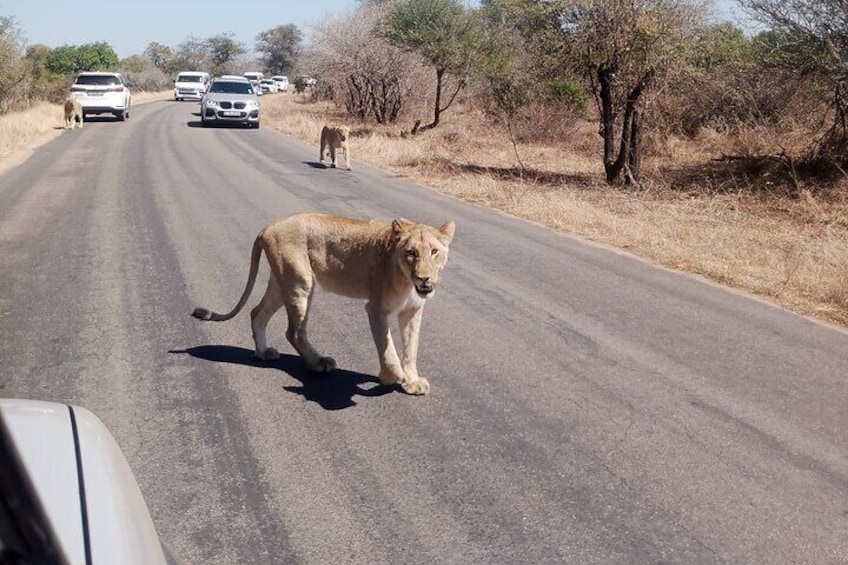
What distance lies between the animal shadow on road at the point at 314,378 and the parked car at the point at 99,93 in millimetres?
28220

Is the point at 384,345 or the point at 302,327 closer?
the point at 384,345

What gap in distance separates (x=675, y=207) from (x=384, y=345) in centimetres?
1100

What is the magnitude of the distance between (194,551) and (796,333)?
5713mm

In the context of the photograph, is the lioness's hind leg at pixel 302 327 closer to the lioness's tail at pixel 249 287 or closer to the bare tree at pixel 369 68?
the lioness's tail at pixel 249 287

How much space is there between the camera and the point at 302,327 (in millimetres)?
5785

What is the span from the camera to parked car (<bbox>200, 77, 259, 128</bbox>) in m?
30.8

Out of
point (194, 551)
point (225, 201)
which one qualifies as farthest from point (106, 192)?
point (194, 551)

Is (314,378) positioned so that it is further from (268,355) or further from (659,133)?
(659,133)

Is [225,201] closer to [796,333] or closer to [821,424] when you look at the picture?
[796,333]

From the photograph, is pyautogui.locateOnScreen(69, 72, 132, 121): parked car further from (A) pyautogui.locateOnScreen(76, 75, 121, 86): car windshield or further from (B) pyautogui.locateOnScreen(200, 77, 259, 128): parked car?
(B) pyautogui.locateOnScreen(200, 77, 259, 128): parked car

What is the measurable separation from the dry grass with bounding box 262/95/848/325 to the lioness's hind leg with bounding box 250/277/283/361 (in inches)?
203

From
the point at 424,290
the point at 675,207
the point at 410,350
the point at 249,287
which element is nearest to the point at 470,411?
the point at 410,350

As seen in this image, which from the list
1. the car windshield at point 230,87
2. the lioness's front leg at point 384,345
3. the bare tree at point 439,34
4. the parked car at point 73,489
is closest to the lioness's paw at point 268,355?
the lioness's front leg at point 384,345

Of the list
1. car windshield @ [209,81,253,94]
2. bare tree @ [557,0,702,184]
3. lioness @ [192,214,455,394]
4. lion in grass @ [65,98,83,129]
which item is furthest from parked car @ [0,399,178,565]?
car windshield @ [209,81,253,94]
